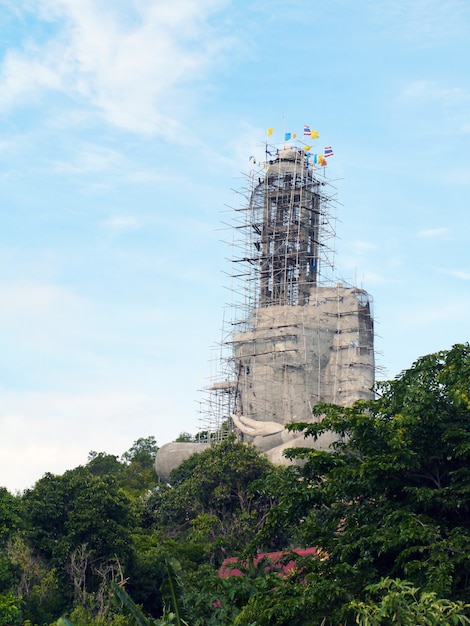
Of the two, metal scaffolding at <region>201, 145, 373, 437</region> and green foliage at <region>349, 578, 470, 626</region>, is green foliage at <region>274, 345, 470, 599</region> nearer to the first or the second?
green foliage at <region>349, 578, 470, 626</region>

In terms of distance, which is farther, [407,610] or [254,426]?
[254,426]

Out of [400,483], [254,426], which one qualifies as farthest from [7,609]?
[254,426]

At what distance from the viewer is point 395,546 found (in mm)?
17875

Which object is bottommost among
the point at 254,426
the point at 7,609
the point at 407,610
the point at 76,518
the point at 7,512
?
the point at 7,609

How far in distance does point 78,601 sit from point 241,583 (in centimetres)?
1401

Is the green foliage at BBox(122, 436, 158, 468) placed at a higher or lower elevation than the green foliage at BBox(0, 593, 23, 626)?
A: higher

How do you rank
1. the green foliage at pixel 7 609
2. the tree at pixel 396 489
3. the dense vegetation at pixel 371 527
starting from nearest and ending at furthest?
the dense vegetation at pixel 371 527 → the tree at pixel 396 489 → the green foliage at pixel 7 609

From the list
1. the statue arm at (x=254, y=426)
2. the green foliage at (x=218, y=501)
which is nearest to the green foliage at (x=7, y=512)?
the green foliage at (x=218, y=501)

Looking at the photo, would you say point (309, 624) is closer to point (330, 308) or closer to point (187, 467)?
point (187, 467)

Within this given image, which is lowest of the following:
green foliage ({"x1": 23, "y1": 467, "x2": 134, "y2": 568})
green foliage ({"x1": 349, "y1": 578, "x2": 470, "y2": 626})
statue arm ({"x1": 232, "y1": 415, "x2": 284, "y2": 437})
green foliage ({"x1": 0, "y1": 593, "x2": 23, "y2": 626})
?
green foliage ({"x1": 0, "y1": 593, "x2": 23, "y2": 626})

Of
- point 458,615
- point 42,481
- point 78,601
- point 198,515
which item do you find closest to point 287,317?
point 198,515

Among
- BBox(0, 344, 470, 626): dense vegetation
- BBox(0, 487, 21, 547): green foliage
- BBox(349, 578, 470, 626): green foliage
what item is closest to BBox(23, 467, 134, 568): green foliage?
BBox(0, 487, 21, 547): green foliage

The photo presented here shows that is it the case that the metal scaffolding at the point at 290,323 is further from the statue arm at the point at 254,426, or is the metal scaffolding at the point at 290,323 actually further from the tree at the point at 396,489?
the tree at the point at 396,489

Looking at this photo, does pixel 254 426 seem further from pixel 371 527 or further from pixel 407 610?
pixel 407 610
